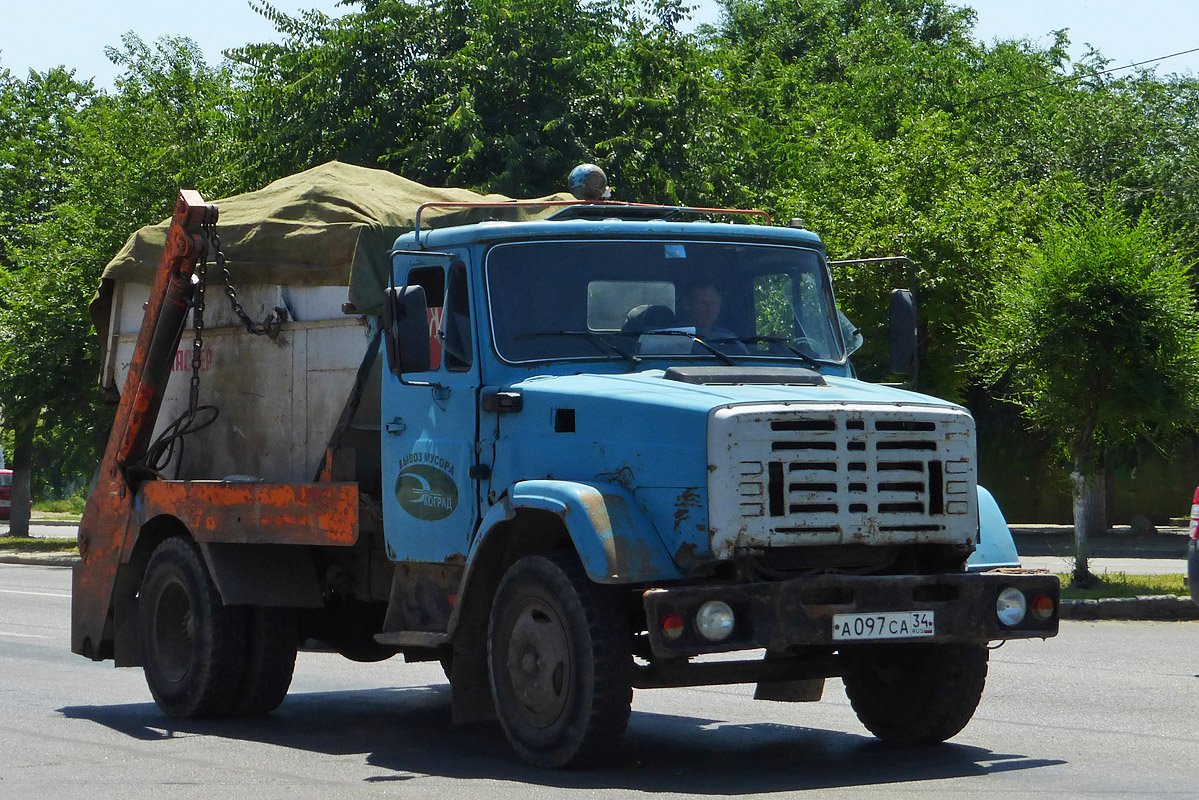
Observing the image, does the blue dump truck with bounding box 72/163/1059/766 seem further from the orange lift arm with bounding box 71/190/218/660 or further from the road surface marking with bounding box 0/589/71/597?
the road surface marking with bounding box 0/589/71/597

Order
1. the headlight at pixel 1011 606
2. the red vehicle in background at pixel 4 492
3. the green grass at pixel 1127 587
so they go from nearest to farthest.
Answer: the headlight at pixel 1011 606 → the green grass at pixel 1127 587 → the red vehicle in background at pixel 4 492

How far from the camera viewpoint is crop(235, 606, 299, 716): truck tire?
30.1ft

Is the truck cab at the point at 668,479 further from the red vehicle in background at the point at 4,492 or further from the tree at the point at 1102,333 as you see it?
the red vehicle in background at the point at 4,492

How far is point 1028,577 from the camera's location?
712 centimetres

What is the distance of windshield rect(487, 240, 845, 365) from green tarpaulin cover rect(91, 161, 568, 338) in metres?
1.15

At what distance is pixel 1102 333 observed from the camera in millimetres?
17516

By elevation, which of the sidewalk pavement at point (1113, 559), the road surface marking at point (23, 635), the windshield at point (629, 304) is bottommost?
the sidewalk pavement at point (1113, 559)

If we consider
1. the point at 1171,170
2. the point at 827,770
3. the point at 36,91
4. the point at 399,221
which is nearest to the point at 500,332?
the point at 399,221

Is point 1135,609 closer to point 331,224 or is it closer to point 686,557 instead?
point 331,224

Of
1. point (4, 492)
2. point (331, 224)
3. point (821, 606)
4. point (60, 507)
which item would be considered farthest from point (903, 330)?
point (60, 507)

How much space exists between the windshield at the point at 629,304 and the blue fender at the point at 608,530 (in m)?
0.93

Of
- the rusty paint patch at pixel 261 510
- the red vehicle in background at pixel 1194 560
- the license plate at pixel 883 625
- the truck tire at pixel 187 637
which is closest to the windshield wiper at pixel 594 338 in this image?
the rusty paint patch at pixel 261 510

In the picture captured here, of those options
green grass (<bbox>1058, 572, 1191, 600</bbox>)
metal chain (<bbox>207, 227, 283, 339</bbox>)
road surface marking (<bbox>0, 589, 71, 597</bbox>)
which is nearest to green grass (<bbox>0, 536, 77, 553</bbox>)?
road surface marking (<bbox>0, 589, 71, 597</bbox>)

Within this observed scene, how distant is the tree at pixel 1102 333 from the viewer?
57.2 feet
